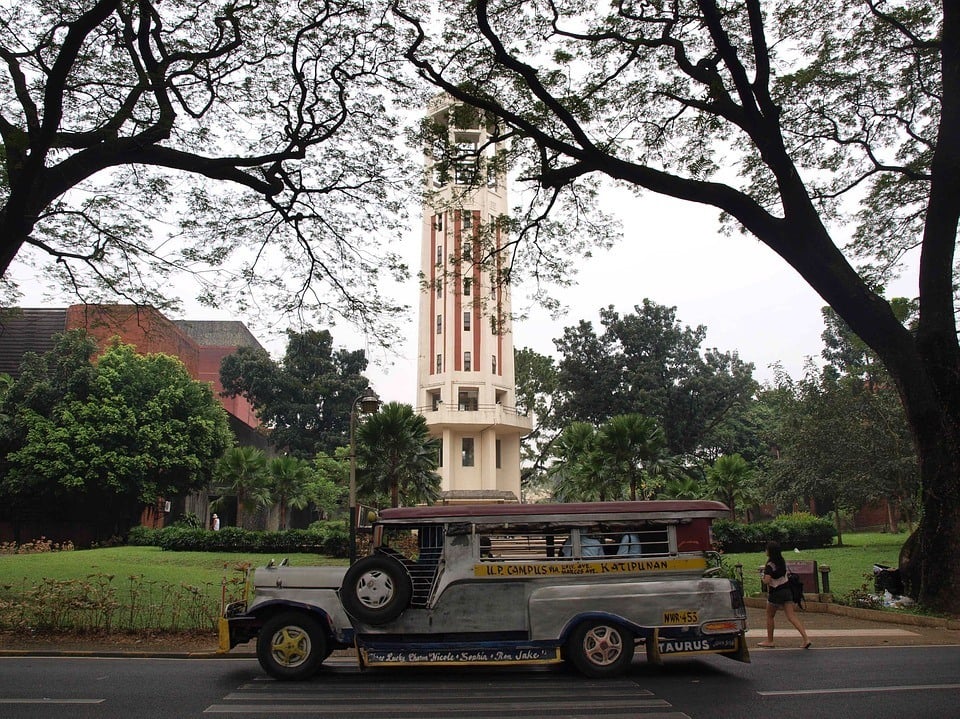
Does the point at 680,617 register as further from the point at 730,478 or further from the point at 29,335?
the point at 29,335

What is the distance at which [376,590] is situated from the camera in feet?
28.6

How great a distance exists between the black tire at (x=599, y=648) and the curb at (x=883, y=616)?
795 cm

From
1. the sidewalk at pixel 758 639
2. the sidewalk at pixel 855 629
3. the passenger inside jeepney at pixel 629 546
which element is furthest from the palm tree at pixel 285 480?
the passenger inside jeepney at pixel 629 546

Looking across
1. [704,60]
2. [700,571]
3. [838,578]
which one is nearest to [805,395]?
[838,578]

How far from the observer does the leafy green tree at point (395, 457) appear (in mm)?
32750

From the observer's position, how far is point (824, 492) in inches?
1510

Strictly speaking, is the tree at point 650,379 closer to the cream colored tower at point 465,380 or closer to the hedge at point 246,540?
the cream colored tower at point 465,380

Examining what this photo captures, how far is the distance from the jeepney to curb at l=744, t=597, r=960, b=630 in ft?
22.1

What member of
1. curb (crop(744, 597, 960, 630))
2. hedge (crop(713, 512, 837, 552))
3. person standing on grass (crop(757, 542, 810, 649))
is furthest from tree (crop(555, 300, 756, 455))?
person standing on grass (crop(757, 542, 810, 649))

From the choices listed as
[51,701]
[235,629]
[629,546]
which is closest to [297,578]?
[235,629]

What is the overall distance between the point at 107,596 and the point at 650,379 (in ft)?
154

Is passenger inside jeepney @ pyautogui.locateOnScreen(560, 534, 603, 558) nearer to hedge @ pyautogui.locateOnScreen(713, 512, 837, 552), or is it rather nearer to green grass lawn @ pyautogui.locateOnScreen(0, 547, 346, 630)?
green grass lawn @ pyautogui.locateOnScreen(0, 547, 346, 630)

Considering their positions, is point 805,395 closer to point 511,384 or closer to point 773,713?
point 511,384

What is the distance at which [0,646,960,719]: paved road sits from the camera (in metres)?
7.16
